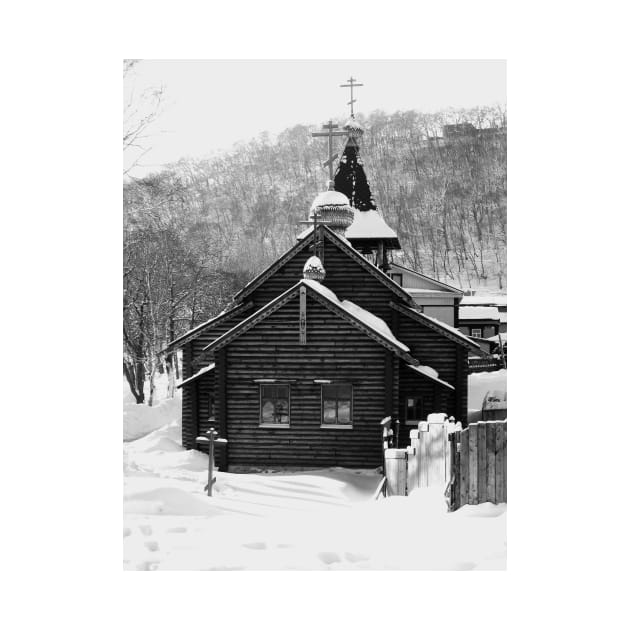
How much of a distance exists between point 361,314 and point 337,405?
46.7 inches

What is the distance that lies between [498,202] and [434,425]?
8.34 feet

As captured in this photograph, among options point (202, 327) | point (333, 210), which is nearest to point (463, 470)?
point (202, 327)

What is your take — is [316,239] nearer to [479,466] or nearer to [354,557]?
[479,466]

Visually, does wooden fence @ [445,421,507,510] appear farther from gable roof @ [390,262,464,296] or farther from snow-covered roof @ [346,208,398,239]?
snow-covered roof @ [346,208,398,239]

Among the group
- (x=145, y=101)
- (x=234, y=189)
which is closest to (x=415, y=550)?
(x=234, y=189)

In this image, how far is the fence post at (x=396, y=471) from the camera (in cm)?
923

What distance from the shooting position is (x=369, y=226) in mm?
10172

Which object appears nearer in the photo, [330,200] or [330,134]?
[330,134]

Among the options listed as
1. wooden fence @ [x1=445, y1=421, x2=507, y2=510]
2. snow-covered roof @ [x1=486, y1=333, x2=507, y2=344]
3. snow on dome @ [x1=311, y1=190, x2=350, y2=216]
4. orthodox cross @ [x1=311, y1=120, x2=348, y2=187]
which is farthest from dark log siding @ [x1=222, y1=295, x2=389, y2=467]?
orthodox cross @ [x1=311, y1=120, x2=348, y2=187]

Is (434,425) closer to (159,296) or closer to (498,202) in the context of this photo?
(498,202)

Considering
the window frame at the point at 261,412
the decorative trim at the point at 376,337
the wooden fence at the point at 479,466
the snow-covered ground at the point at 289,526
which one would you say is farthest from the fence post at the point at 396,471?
the window frame at the point at 261,412

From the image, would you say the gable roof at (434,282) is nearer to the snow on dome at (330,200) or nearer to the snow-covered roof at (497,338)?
the snow-covered roof at (497,338)

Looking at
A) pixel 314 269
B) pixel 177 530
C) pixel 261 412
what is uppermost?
pixel 314 269

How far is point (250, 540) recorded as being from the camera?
8828mm
